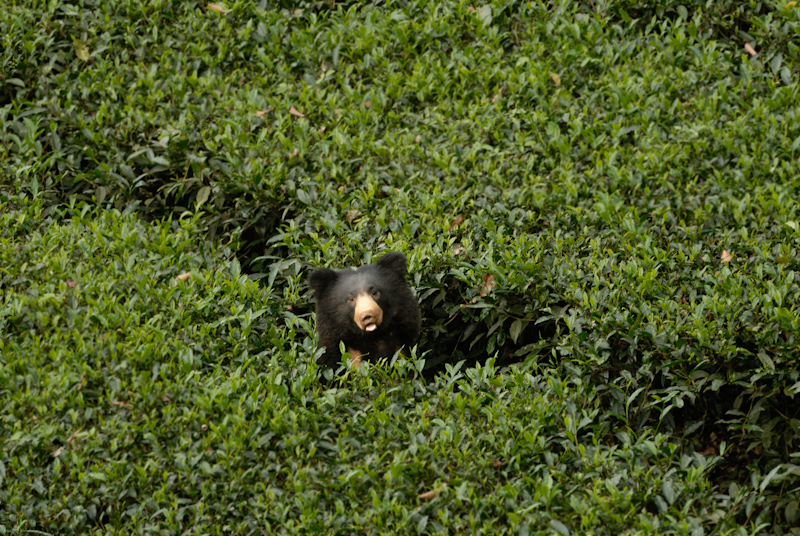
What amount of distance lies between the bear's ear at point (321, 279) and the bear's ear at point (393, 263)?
290 mm

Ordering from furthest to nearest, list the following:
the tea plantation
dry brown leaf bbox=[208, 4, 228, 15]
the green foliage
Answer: dry brown leaf bbox=[208, 4, 228, 15] → the tea plantation → the green foliage

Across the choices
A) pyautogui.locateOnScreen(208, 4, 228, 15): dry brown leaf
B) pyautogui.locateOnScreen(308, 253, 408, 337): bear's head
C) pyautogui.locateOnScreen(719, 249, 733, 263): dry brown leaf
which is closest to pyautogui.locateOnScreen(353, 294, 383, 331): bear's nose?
pyautogui.locateOnScreen(308, 253, 408, 337): bear's head

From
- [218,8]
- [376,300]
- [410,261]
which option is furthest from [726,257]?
[218,8]

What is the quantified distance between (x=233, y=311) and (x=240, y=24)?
3727mm

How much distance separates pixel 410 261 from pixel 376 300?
0.64 meters

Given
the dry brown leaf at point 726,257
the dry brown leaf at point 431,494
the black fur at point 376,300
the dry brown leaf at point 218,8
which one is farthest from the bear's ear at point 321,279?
the dry brown leaf at point 218,8

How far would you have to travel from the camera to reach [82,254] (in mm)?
6086

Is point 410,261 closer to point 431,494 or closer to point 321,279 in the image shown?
point 321,279

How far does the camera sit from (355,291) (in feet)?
18.0

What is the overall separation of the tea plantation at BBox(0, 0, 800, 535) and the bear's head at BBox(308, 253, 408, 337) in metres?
0.24

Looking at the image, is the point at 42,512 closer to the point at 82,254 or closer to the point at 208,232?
the point at 82,254

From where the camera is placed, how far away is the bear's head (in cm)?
549

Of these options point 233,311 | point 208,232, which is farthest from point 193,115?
point 233,311

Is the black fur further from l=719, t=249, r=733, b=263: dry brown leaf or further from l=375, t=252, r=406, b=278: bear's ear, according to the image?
l=719, t=249, r=733, b=263: dry brown leaf
